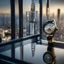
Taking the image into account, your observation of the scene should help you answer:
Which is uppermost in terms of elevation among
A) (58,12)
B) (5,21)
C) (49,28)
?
(58,12)

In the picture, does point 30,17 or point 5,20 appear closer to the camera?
point 5,20

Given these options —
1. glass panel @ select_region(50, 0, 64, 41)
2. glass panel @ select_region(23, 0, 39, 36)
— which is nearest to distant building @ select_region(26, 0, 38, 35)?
glass panel @ select_region(23, 0, 39, 36)

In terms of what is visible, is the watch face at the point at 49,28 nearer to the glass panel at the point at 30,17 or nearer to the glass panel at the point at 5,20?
the glass panel at the point at 5,20

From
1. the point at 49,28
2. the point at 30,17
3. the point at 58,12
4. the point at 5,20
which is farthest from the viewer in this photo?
the point at 58,12

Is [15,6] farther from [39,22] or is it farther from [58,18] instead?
[58,18]

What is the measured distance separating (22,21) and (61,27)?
99cm

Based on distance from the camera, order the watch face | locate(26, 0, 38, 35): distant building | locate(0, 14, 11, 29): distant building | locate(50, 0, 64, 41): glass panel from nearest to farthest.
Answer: the watch face → locate(0, 14, 11, 29): distant building → locate(26, 0, 38, 35): distant building → locate(50, 0, 64, 41): glass panel

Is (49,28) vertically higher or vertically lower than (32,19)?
lower

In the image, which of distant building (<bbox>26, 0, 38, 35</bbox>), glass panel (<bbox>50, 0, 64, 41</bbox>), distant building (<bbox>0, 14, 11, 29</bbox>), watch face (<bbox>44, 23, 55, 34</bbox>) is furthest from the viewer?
glass panel (<bbox>50, 0, 64, 41</bbox>)

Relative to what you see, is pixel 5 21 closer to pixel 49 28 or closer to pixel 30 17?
pixel 30 17

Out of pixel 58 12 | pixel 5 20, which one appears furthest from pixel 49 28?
pixel 58 12

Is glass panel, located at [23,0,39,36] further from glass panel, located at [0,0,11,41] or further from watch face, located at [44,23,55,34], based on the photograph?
watch face, located at [44,23,55,34]

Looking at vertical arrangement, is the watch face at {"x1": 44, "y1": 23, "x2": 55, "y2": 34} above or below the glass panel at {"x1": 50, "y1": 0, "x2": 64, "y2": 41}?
Result: below

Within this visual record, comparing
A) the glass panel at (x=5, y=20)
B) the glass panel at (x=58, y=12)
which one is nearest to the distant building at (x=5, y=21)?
the glass panel at (x=5, y=20)
